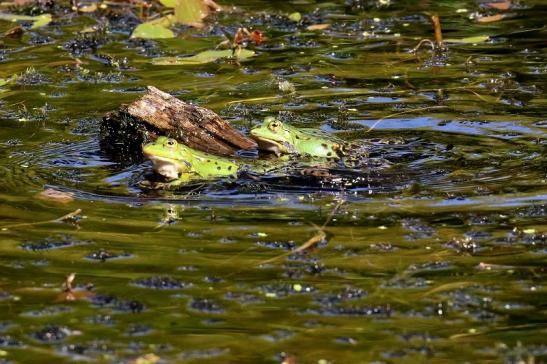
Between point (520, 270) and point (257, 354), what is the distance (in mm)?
1476

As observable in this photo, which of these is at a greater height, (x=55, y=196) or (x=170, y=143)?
(x=170, y=143)

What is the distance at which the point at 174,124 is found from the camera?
25.8 ft

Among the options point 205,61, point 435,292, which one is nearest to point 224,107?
point 205,61

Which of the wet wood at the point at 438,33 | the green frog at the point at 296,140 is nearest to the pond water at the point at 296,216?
the wet wood at the point at 438,33

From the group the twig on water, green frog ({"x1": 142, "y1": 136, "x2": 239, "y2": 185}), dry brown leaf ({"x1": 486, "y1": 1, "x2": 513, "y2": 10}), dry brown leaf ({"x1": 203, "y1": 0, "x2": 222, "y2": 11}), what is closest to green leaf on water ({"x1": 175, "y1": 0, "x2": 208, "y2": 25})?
dry brown leaf ({"x1": 203, "y1": 0, "x2": 222, "y2": 11})

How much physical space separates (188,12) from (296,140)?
14.1 ft

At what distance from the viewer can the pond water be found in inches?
186

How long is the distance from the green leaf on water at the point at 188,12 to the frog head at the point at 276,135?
4082 millimetres

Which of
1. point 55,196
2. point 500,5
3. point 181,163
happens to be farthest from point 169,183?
point 500,5

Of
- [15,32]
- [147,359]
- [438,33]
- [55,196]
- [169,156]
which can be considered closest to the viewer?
[147,359]

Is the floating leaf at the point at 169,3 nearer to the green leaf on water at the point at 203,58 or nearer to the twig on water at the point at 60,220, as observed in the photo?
the green leaf on water at the point at 203,58

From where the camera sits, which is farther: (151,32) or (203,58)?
(151,32)

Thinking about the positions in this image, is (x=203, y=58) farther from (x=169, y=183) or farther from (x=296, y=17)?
(x=169, y=183)

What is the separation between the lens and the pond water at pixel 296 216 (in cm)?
473
